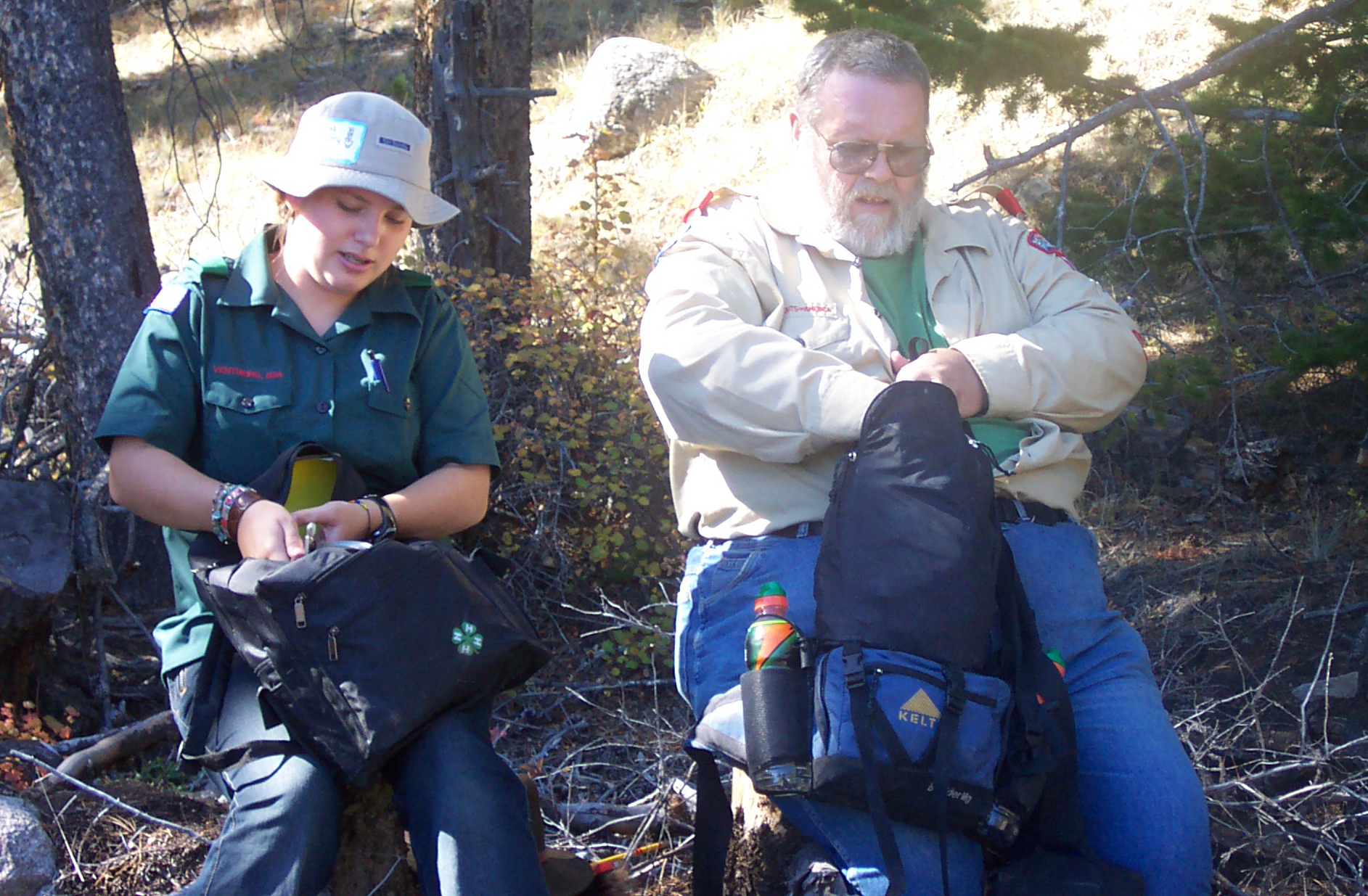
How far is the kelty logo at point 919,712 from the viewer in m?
1.98

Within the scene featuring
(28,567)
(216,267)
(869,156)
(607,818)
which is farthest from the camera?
(28,567)

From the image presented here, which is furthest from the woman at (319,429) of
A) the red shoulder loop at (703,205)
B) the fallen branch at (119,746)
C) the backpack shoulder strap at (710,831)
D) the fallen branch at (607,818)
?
the fallen branch at (119,746)

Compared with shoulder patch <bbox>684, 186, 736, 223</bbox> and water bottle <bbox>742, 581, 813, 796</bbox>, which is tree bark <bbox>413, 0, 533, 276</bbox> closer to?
shoulder patch <bbox>684, 186, 736, 223</bbox>

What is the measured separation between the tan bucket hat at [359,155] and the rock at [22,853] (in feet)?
5.16

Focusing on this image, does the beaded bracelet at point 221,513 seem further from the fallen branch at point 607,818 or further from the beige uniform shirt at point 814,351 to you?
the fallen branch at point 607,818

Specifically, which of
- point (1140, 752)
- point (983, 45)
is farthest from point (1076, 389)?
point (983, 45)

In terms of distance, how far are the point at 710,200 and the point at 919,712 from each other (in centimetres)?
142

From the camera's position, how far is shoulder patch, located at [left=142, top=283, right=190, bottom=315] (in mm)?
2307

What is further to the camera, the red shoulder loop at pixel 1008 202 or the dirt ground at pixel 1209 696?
the red shoulder loop at pixel 1008 202

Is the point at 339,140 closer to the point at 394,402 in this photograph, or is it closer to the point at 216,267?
the point at 216,267

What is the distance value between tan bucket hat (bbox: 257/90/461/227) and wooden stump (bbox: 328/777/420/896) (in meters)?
1.21

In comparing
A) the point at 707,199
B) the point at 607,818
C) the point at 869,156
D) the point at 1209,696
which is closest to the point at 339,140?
the point at 707,199

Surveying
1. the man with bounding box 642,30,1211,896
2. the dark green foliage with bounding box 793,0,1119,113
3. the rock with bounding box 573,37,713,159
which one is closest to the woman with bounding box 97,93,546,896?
the man with bounding box 642,30,1211,896

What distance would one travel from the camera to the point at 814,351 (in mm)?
2404
